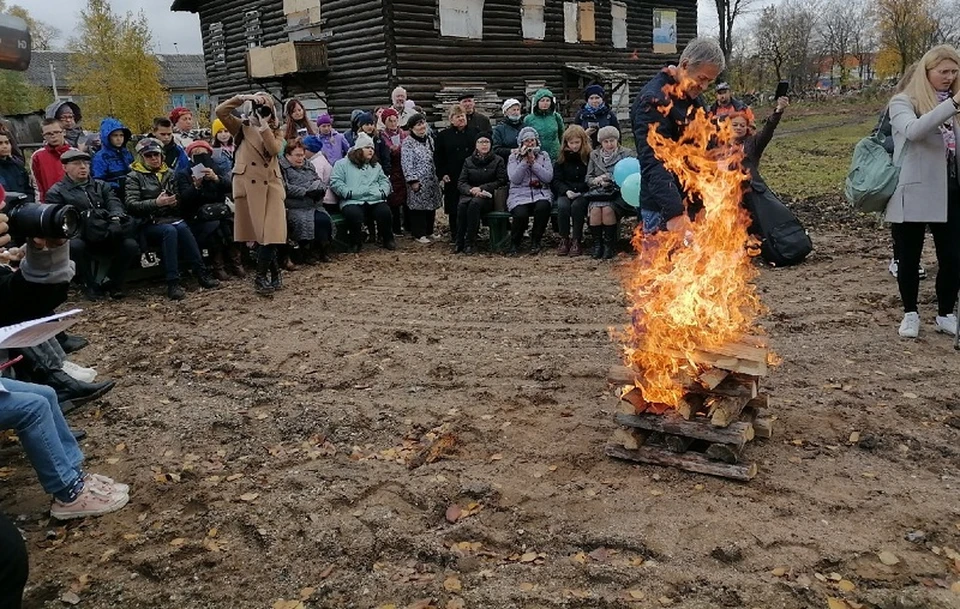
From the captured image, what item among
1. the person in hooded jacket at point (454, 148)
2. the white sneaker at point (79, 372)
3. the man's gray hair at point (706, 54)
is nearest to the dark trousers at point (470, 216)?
the person in hooded jacket at point (454, 148)

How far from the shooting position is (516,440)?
446 cm

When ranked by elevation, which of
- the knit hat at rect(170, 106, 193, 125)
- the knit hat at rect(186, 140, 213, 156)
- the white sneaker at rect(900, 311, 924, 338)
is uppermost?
the knit hat at rect(170, 106, 193, 125)

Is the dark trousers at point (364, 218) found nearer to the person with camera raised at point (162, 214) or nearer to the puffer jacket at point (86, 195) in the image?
the person with camera raised at point (162, 214)

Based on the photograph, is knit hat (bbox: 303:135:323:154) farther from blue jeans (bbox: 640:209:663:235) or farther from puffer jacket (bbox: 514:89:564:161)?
blue jeans (bbox: 640:209:663:235)

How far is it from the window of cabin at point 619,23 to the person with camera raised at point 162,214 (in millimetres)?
19052

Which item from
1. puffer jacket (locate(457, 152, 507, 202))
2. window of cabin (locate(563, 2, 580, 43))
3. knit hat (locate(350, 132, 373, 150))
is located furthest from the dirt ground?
window of cabin (locate(563, 2, 580, 43))

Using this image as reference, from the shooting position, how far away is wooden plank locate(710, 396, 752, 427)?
386 centimetres

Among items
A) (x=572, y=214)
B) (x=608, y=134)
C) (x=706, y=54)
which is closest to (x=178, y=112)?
(x=572, y=214)

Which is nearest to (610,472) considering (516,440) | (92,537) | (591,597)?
(516,440)

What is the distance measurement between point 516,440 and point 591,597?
1.52 m

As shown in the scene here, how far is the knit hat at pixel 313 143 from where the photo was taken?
11.0 metres

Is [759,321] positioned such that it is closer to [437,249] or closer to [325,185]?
[437,249]

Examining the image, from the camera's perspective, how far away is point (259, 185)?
8266 millimetres

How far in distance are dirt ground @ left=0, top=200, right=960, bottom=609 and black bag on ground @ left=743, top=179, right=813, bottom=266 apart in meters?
1.17
